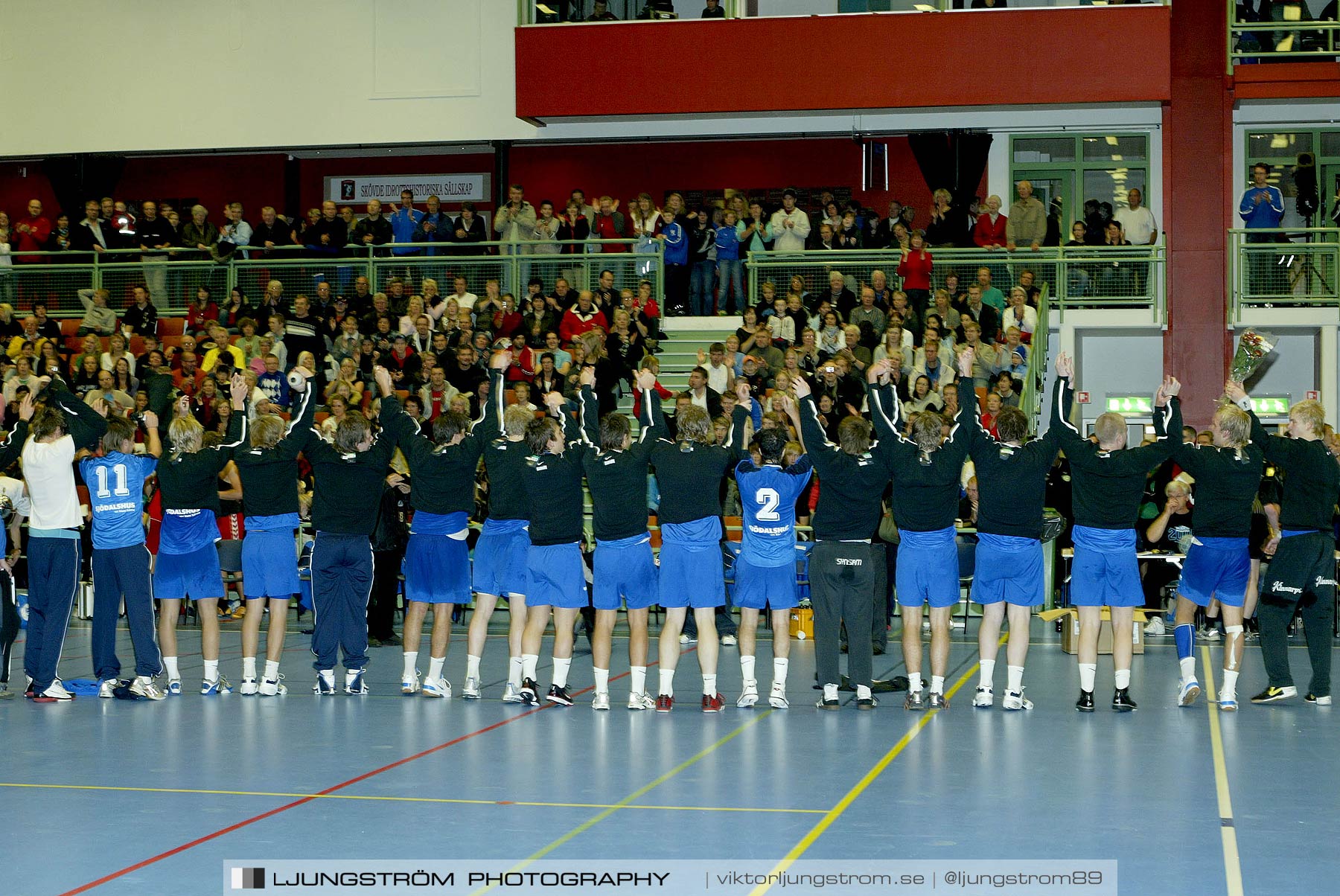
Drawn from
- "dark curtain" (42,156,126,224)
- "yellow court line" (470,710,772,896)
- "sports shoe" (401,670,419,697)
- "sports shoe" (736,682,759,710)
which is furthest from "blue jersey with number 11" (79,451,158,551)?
"dark curtain" (42,156,126,224)

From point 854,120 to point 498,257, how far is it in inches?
274

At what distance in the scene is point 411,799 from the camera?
25.3ft

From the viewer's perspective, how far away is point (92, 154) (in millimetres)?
27391

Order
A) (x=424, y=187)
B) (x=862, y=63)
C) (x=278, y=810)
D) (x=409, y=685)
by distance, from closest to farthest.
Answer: (x=278, y=810)
(x=409, y=685)
(x=862, y=63)
(x=424, y=187)

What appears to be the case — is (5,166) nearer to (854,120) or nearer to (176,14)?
(176,14)

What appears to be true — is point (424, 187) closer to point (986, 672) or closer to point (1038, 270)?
point (1038, 270)

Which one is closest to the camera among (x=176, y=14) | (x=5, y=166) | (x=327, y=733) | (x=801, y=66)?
(x=327, y=733)

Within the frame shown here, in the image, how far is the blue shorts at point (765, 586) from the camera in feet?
35.2

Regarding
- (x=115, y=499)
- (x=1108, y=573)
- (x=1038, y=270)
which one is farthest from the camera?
(x=1038, y=270)

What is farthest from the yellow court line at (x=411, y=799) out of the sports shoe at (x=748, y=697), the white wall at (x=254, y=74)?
the white wall at (x=254, y=74)

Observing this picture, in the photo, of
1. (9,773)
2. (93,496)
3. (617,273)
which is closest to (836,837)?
(9,773)

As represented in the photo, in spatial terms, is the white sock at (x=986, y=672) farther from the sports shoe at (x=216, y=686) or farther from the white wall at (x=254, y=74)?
the white wall at (x=254, y=74)

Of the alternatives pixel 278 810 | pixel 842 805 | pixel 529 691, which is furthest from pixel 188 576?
pixel 842 805

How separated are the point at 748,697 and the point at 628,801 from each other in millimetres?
3281
